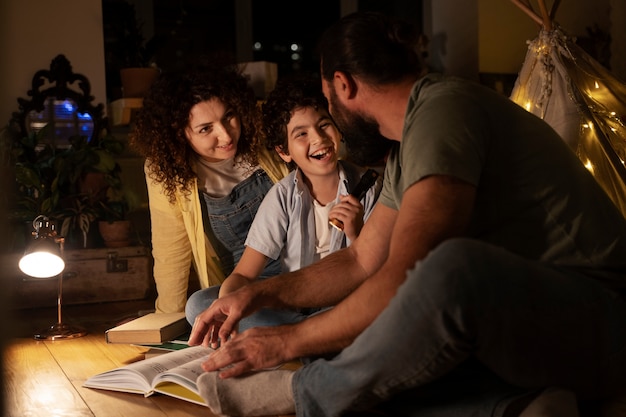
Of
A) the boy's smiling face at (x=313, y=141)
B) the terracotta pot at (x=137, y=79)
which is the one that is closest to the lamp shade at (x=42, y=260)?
the boy's smiling face at (x=313, y=141)

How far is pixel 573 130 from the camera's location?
1.98 m

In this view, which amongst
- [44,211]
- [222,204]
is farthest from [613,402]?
[44,211]

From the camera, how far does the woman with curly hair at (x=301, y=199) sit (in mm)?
1729

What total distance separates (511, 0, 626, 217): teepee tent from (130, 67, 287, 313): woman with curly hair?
0.78 metres

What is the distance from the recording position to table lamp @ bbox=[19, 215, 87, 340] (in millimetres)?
2004

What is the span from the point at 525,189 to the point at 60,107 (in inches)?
106

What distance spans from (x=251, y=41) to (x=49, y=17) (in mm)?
1185

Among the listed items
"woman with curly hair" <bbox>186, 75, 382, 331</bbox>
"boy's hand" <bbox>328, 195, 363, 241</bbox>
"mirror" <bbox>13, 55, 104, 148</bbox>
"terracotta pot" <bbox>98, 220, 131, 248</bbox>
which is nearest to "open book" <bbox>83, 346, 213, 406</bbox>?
"woman with curly hair" <bbox>186, 75, 382, 331</bbox>

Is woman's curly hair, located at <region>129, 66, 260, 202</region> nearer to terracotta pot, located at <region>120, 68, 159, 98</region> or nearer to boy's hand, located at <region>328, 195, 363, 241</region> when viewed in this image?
boy's hand, located at <region>328, 195, 363, 241</region>

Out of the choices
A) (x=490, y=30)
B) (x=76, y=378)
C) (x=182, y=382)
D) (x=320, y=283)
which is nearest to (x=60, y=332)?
(x=76, y=378)

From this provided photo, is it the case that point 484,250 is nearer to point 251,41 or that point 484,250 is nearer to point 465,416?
point 465,416

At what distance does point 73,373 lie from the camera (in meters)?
1.63

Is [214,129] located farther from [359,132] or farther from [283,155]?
[359,132]

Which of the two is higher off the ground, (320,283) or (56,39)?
(56,39)
